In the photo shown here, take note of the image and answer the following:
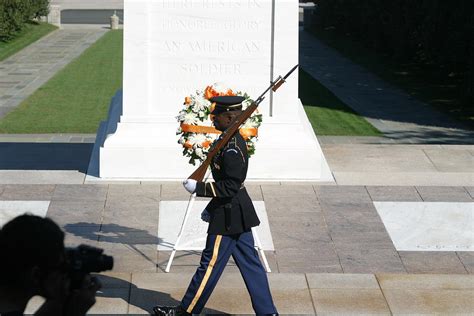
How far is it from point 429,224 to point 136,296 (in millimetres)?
3241

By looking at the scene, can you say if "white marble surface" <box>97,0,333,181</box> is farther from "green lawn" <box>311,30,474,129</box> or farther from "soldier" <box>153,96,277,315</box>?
"green lawn" <box>311,30,474,129</box>

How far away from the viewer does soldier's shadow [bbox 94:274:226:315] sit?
7.47m

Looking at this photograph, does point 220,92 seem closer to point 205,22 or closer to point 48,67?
point 205,22

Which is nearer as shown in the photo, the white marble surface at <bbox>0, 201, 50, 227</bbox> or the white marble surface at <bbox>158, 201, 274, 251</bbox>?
the white marble surface at <bbox>158, 201, 274, 251</bbox>

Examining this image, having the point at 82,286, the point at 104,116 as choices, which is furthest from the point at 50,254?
the point at 104,116

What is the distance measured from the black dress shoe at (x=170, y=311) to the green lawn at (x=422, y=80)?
1275 centimetres

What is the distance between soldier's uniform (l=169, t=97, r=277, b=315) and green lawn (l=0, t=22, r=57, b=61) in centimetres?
2074

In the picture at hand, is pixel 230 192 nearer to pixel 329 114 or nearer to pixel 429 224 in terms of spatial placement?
pixel 429 224

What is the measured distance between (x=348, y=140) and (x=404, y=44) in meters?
10.5

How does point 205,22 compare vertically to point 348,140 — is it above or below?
above

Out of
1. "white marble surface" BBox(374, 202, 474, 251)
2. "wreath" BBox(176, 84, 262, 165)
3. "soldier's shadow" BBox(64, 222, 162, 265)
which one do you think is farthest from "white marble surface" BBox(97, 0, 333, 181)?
"wreath" BBox(176, 84, 262, 165)

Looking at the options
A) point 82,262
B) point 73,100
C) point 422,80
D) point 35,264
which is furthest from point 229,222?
point 422,80

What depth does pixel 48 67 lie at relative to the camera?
83.0 ft

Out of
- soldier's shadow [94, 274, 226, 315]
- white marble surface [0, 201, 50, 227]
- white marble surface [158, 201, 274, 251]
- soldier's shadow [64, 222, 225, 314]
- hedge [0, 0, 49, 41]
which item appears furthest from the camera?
hedge [0, 0, 49, 41]
